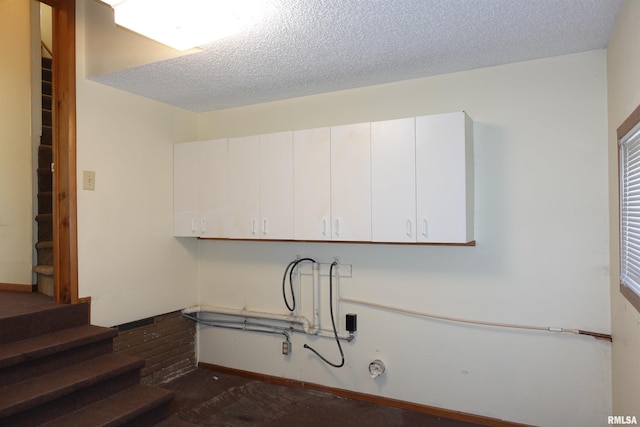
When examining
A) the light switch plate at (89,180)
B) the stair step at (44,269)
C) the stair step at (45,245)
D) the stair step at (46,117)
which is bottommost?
the stair step at (44,269)

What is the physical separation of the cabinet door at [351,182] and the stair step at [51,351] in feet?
6.04

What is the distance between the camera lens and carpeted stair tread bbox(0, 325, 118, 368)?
2.33 m

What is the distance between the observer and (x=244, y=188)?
342 cm

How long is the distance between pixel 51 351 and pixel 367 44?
273 cm

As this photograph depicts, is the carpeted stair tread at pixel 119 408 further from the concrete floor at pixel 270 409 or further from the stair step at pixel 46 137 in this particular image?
the stair step at pixel 46 137

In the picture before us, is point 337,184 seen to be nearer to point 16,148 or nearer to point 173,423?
point 173,423

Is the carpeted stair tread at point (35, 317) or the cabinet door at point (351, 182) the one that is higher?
the cabinet door at point (351, 182)

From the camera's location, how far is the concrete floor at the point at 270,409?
291 centimetres

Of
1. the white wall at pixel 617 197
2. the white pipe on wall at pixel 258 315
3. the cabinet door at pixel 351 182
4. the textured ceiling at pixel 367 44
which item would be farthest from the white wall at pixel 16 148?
the white wall at pixel 617 197

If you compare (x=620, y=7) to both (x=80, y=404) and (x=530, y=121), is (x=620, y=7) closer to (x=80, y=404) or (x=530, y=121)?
(x=530, y=121)

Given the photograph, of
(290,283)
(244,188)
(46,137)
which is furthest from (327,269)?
(46,137)

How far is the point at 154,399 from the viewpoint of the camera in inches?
103

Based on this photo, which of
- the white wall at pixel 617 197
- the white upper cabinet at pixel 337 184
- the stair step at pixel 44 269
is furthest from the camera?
the stair step at pixel 44 269

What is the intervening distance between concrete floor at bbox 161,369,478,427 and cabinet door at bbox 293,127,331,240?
133cm
